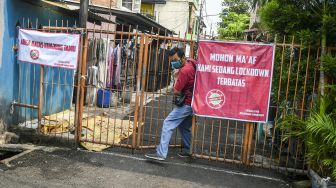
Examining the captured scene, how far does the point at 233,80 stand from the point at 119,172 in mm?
2353

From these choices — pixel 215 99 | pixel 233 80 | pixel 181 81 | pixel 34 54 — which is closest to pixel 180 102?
pixel 181 81

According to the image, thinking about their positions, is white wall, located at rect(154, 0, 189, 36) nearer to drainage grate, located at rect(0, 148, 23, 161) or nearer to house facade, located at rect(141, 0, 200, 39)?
house facade, located at rect(141, 0, 200, 39)

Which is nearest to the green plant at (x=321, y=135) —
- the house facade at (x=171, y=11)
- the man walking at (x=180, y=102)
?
the man walking at (x=180, y=102)

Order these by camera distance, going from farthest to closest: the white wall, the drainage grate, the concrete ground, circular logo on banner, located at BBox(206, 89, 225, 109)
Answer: the white wall
the drainage grate
circular logo on banner, located at BBox(206, 89, 225, 109)
the concrete ground

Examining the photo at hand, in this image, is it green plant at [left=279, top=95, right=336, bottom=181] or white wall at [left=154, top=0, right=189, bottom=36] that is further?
white wall at [left=154, top=0, right=189, bottom=36]

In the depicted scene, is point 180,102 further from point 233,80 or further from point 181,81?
point 233,80

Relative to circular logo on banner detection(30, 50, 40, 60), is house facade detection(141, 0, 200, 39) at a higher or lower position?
higher

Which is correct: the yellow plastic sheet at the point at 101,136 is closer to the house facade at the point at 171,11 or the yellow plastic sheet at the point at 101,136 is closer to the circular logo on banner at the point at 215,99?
the circular logo on banner at the point at 215,99

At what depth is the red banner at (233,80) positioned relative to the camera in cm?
595

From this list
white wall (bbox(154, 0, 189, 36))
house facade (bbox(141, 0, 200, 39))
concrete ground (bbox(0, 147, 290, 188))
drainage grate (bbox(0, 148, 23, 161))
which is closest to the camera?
concrete ground (bbox(0, 147, 290, 188))

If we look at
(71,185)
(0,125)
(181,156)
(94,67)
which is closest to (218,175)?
(181,156)

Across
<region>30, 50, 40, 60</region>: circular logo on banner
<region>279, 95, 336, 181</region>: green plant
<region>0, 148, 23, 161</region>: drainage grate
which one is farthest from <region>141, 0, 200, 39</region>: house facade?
<region>279, 95, 336, 181</region>: green plant

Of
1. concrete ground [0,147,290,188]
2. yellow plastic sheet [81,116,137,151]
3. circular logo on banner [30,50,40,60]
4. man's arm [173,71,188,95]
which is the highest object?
circular logo on banner [30,50,40,60]

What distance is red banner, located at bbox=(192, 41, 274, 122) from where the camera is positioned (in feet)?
19.5
